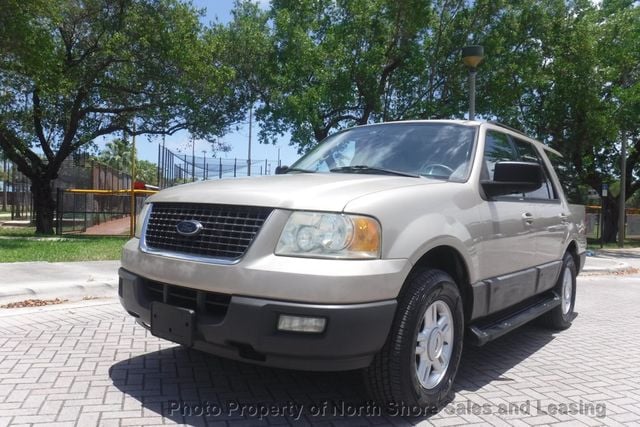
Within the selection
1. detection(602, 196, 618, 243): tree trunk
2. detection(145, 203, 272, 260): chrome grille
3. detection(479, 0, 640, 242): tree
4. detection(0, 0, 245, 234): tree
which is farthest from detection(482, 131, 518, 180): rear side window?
detection(602, 196, 618, 243): tree trunk

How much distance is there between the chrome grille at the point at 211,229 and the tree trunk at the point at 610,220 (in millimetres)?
26023

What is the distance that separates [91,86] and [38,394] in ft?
49.2

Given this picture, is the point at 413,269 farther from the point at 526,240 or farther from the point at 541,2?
the point at 541,2

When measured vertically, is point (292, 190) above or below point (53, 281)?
above

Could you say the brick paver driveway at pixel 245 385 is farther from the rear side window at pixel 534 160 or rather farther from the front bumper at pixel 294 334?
the rear side window at pixel 534 160

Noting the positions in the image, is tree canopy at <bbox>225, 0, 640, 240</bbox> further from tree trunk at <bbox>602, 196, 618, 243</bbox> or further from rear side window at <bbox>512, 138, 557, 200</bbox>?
rear side window at <bbox>512, 138, 557, 200</bbox>

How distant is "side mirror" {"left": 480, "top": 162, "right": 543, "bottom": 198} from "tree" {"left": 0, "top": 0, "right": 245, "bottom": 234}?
42.8 feet

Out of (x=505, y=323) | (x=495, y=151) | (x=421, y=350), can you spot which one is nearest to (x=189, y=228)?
(x=421, y=350)

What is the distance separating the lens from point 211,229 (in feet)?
10.4

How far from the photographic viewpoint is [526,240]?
4.57m

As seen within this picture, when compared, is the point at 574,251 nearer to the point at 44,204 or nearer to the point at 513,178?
the point at 513,178

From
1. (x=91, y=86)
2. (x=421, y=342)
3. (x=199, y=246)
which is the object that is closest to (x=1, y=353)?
(x=199, y=246)

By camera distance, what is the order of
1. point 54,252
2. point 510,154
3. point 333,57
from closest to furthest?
point 510,154
point 54,252
point 333,57

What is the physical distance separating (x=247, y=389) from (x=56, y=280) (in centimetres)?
474
